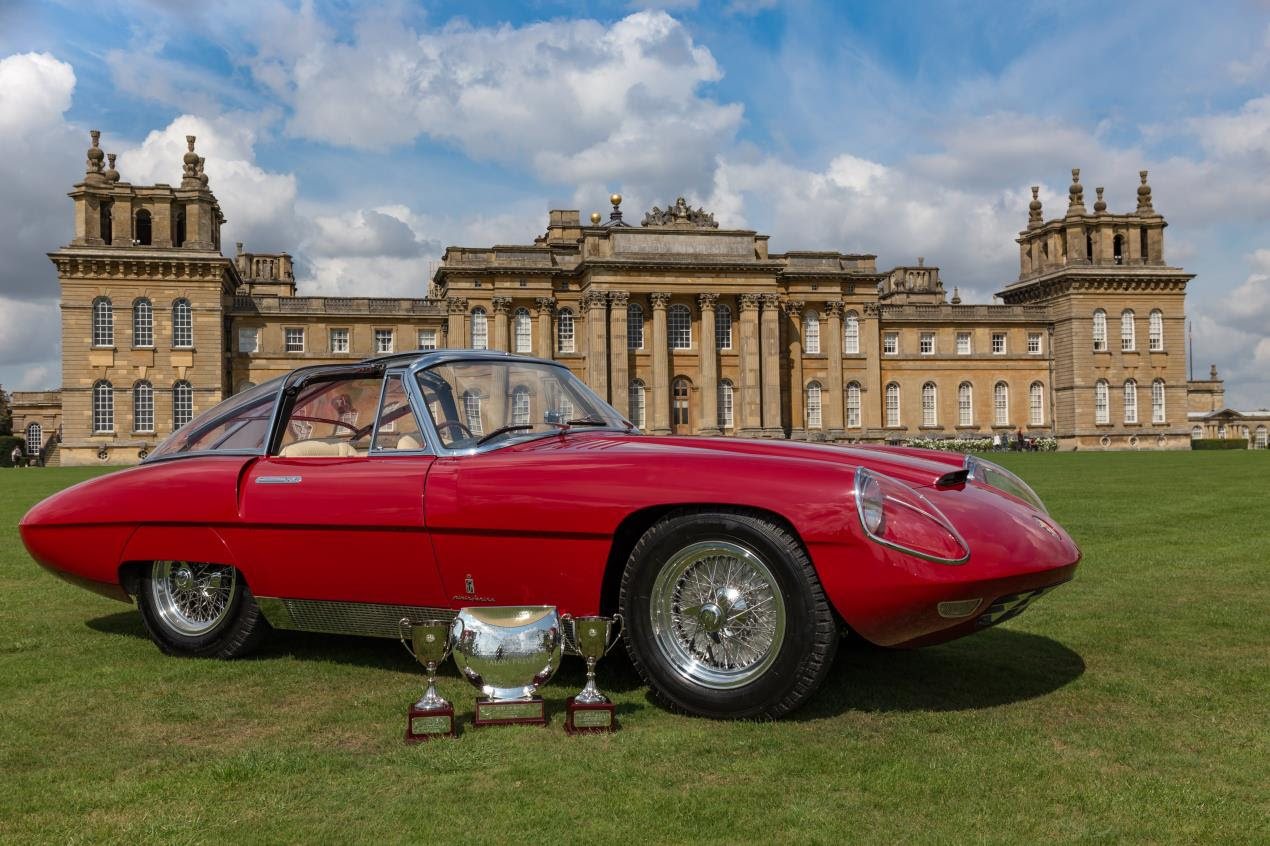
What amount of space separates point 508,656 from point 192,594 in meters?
2.50

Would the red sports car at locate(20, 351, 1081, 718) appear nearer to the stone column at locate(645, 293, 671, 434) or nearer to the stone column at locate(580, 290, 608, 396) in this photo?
the stone column at locate(580, 290, 608, 396)

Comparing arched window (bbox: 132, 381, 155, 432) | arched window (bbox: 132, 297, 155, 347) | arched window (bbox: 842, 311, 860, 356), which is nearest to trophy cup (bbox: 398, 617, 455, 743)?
arched window (bbox: 132, 381, 155, 432)

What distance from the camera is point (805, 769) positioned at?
11.2 ft

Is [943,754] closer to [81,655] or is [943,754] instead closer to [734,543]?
[734,543]

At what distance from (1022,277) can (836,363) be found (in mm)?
18706

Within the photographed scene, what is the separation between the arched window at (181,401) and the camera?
50125mm

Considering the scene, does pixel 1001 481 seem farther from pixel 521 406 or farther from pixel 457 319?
pixel 457 319

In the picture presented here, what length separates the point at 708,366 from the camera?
5294cm

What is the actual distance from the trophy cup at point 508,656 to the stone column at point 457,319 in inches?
1901

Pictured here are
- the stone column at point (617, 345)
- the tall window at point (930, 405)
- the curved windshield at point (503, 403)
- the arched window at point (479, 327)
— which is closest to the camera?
the curved windshield at point (503, 403)

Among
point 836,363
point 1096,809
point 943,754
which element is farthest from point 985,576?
point 836,363

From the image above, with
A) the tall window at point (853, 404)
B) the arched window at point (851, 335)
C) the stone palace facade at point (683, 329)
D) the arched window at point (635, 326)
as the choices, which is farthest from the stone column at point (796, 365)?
the arched window at point (635, 326)

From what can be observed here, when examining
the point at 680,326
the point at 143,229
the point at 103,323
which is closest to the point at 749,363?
the point at 680,326

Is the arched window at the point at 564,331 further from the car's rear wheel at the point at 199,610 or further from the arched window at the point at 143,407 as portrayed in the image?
the car's rear wheel at the point at 199,610
